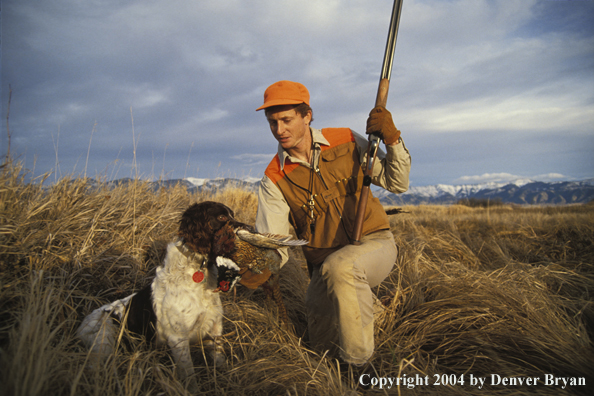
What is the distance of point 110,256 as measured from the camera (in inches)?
123

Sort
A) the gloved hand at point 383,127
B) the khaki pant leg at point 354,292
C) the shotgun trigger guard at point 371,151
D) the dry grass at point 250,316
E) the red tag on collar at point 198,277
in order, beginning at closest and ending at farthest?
the dry grass at point 250,316 < the khaki pant leg at point 354,292 < the red tag on collar at point 198,277 < the gloved hand at point 383,127 < the shotgun trigger guard at point 371,151

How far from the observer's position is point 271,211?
2.65 meters

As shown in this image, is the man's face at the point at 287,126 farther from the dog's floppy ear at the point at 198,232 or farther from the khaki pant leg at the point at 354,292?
the khaki pant leg at the point at 354,292

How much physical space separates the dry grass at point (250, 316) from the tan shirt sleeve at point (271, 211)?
0.78 meters

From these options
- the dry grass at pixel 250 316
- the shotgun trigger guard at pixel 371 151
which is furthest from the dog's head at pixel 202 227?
the shotgun trigger guard at pixel 371 151

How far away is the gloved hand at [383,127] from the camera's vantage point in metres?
2.38

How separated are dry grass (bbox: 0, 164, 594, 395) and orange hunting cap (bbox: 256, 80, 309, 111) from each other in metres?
1.88

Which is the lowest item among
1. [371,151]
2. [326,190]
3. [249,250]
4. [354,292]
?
[354,292]

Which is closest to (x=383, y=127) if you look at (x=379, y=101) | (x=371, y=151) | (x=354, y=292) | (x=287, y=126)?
(x=371, y=151)

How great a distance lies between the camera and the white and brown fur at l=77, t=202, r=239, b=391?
7.11ft

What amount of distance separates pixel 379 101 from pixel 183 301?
2.38m

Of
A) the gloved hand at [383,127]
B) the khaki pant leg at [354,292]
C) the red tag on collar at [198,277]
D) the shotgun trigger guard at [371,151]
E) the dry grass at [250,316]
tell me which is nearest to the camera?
the dry grass at [250,316]

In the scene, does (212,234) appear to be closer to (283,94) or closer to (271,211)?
(271,211)

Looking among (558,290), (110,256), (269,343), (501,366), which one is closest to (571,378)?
(501,366)
